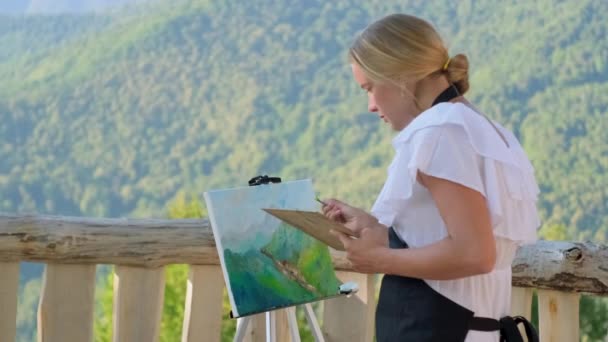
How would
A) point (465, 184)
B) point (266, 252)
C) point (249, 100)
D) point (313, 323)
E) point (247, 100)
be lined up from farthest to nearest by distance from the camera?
point (249, 100), point (247, 100), point (313, 323), point (266, 252), point (465, 184)

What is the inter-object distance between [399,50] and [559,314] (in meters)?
1.37

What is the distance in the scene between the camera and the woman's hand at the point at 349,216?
5.23 ft

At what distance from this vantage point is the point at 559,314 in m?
2.64

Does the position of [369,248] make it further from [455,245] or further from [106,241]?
[106,241]

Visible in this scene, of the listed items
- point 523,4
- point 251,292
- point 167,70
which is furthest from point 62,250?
point 167,70

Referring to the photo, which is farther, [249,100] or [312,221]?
[249,100]

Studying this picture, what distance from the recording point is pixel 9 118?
31.0 meters

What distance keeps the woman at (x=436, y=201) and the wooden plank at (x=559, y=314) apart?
1080mm

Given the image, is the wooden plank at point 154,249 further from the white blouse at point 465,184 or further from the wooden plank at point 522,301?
the white blouse at point 465,184

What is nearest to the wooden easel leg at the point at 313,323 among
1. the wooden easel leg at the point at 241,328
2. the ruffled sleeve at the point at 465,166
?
the wooden easel leg at the point at 241,328

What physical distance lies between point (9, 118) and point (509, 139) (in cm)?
3082

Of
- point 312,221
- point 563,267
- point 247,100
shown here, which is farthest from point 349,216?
point 247,100

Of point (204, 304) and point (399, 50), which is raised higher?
point (399, 50)

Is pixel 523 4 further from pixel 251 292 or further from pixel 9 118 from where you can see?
pixel 251 292
